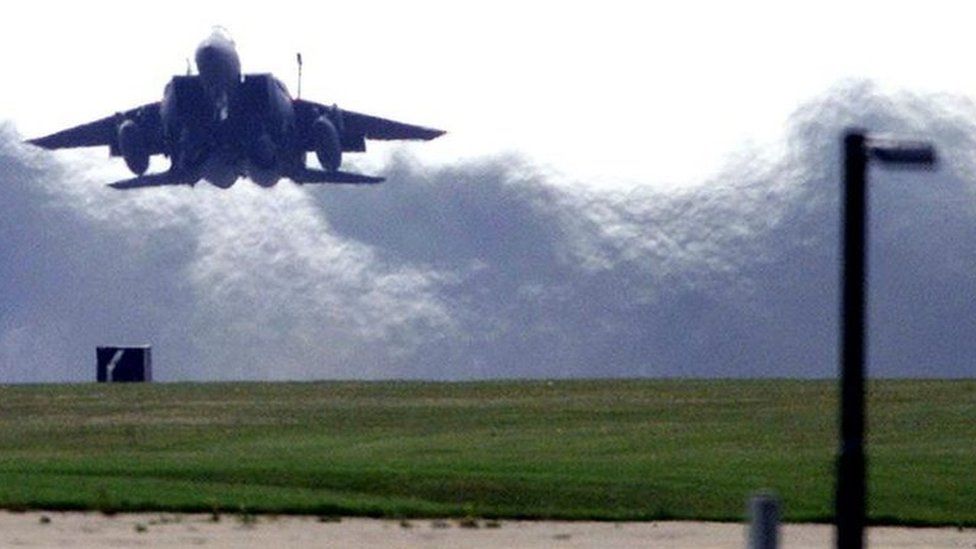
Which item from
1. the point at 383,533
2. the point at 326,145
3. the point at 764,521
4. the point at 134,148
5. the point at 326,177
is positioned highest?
the point at 326,145

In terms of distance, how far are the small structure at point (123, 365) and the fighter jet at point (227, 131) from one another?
6840mm

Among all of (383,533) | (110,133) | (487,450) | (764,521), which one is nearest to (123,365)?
(110,133)

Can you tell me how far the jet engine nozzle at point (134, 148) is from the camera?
92.6 m

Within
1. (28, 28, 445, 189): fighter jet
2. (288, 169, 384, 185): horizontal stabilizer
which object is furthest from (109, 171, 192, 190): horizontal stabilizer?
(288, 169, 384, 185): horizontal stabilizer

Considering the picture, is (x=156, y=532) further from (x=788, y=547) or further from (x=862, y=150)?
(x=862, y=150)

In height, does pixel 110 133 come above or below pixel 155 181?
above

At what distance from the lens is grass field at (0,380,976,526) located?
3631 cm

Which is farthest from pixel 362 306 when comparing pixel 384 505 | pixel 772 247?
pixel 384 505

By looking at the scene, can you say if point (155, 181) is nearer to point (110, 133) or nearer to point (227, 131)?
point (227, 131)

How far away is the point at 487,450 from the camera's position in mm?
46000

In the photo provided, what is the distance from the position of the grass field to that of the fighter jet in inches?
682

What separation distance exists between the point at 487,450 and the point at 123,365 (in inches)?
1584

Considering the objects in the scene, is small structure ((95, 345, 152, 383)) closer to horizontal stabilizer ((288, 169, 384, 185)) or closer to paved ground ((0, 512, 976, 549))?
horizontal stabilizer ((288, 169, 384, 185))

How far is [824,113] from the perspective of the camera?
98.9 m
